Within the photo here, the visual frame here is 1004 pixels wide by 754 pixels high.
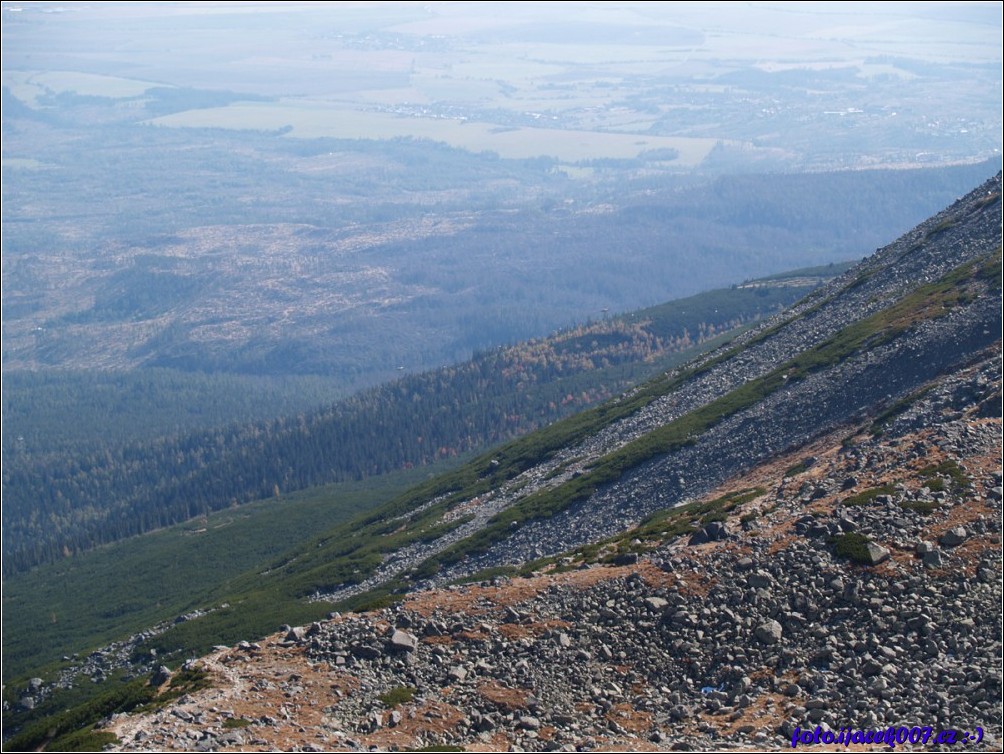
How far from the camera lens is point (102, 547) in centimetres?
18450

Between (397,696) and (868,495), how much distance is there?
21700mm

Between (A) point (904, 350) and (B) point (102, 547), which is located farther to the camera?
(B) point (102, 547)

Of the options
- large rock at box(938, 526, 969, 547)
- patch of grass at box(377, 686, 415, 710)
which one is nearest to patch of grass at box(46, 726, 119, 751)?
patch of grass at box(377, 686, 415, 710)

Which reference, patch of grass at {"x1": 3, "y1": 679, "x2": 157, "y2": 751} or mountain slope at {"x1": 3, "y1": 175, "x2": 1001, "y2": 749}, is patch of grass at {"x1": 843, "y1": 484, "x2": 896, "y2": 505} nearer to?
mountain slope at {"x1": 3, "y1": 175, "x2": 1001, "y2": 749}

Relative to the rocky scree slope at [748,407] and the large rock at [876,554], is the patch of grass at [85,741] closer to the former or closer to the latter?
the large rock at [876,554]

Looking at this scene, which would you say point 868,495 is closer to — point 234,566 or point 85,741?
point 85,741

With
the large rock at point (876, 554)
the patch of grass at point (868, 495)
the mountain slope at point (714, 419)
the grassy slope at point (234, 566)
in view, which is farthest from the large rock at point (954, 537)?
the grassy slope at point (234, 566)

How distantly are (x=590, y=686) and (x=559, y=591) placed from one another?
589 cm

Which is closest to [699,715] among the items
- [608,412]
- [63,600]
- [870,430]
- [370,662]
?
[370,662]

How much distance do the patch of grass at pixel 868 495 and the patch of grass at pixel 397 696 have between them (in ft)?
66.5

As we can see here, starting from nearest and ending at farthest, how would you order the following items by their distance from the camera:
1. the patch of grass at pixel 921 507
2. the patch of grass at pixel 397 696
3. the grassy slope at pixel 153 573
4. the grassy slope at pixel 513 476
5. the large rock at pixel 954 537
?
the patch of grass at pixel 397 696, the large rock at pixel 954 537, the patch of grass at pixel 921 507, the grassy slope at pixel 513 476, the grassy slope at pixel 153 573

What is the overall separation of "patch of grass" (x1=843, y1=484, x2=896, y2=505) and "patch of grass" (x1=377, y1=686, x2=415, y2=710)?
2027cm

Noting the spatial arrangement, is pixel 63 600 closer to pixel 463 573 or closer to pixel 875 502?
pixel 463 573

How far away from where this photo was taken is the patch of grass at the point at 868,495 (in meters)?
51.9
